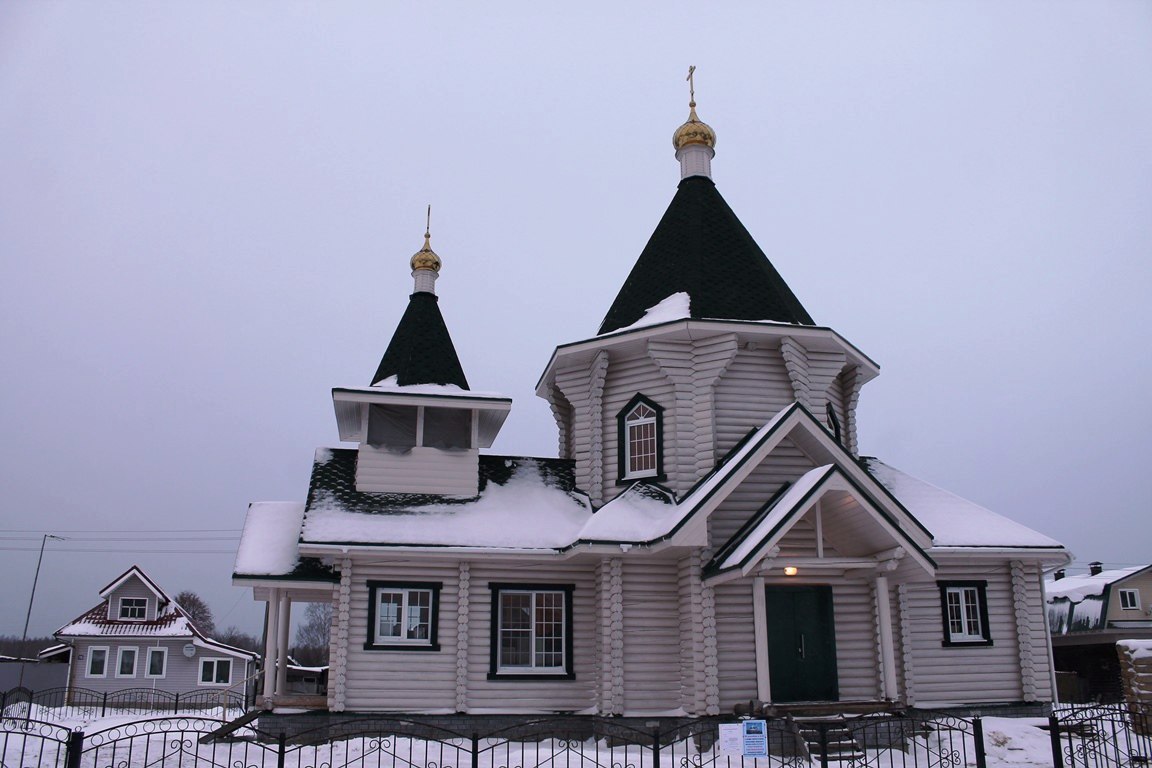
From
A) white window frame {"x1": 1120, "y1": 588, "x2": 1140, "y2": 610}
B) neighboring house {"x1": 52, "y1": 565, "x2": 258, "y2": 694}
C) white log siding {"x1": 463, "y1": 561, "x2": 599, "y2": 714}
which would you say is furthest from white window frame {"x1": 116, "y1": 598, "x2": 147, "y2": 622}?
white window frame {"x1": 1120, "y1": 588, "x2": 1140, "y2": 610}

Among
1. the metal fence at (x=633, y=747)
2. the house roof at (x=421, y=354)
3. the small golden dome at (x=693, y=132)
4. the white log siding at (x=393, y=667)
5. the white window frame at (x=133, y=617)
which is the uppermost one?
the small golden dome at (x=693, y=132)

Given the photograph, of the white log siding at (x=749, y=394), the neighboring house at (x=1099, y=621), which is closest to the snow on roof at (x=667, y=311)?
the white log siding at (x=749, y=394)

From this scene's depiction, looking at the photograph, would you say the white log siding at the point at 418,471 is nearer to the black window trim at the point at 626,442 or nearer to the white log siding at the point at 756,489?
the black window trim at the point at 626,442

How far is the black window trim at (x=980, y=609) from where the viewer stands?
1622 centimetres

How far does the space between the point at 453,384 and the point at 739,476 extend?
653cm

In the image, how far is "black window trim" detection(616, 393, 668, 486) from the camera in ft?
54.0

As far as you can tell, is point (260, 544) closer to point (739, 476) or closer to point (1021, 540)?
point (739, 476)

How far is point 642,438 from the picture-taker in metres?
16.9

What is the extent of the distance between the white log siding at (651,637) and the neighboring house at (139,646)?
23.8m

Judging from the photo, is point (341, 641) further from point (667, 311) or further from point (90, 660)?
→ point (90, 660)

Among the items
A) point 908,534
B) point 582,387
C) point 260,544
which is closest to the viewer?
point 908,534

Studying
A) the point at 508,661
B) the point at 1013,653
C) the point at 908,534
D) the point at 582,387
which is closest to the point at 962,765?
the point at 908,534

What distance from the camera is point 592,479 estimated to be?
57.0 feet

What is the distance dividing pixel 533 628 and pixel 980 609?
7.81 metres
